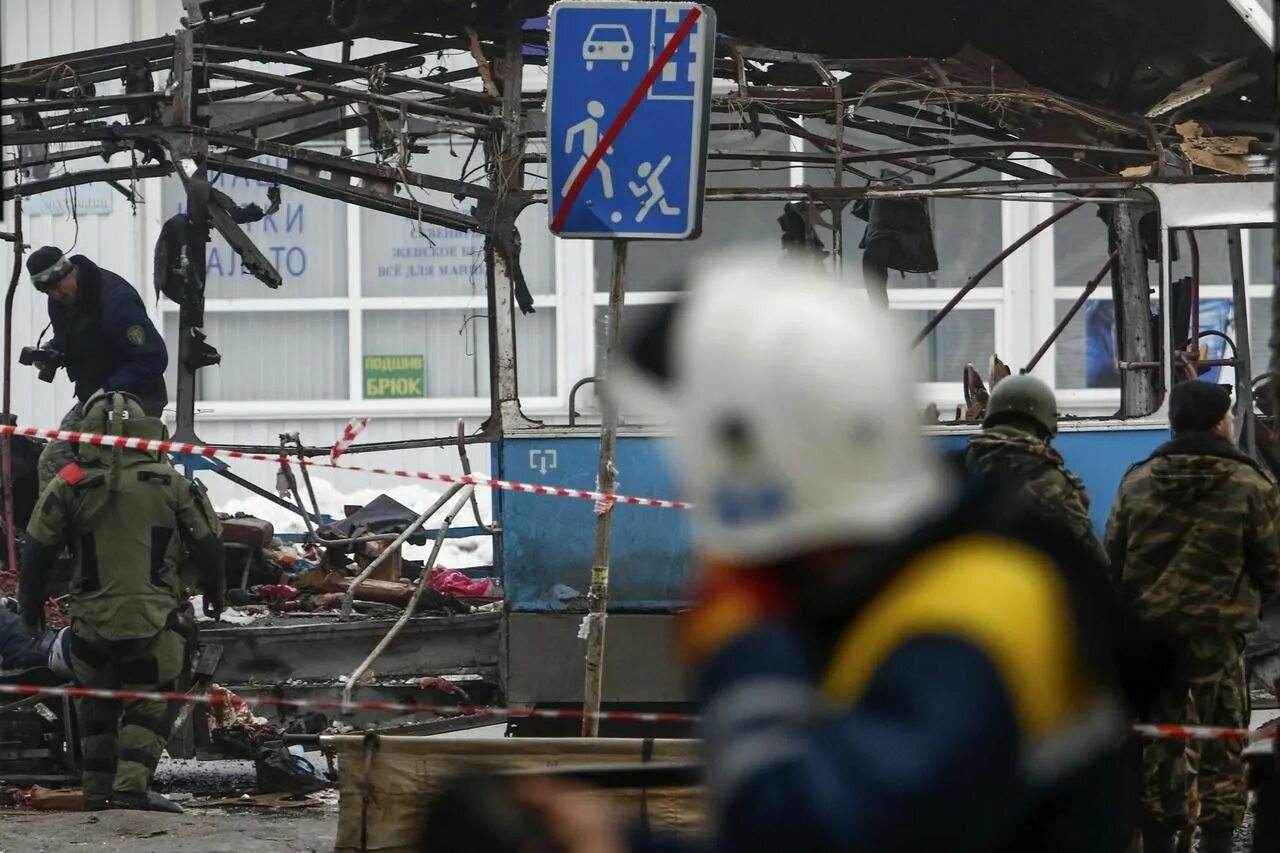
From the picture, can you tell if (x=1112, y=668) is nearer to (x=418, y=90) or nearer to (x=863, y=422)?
(x=863, y=422)

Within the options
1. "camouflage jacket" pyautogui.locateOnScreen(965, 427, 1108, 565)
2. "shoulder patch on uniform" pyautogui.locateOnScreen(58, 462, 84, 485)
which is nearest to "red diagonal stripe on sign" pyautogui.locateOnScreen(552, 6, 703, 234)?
"camouflage jacket" pyautogui.locateOnScreen(965, 427, 1108, 565)

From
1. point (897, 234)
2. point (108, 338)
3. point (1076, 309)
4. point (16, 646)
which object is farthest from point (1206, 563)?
point (108, 338)

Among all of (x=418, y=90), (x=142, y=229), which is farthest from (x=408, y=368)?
(x=418, y=90)

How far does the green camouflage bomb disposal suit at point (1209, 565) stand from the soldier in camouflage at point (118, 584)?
12.1 ft

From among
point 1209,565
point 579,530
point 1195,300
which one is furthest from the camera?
point 1195,300

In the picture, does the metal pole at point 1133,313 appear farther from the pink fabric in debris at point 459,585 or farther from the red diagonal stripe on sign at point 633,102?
the pink fabric in debris at point 459,585

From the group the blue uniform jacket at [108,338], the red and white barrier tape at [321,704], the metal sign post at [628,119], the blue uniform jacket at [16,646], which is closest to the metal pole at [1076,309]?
the red and white barrier tape at [321,704]

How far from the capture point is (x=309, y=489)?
32.3 ft

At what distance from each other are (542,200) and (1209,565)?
3.06 metres

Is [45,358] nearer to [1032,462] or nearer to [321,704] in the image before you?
[321,704]

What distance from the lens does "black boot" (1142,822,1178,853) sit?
6.59m

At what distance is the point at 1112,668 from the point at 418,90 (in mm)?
7019

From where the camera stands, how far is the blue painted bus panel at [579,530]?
815 centimetres

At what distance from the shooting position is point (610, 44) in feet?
20.2
